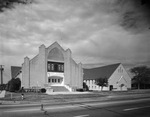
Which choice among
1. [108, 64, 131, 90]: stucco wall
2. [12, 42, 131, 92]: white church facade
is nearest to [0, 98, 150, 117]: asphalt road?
[12, 42, 131, 92]: white church facade

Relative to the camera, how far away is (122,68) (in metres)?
53.2

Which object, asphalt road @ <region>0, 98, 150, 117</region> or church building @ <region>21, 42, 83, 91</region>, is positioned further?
church building @ <region>21, 42, 83, 91</region>

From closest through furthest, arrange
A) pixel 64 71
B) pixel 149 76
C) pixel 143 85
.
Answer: pixel 64 71 → pixel 149 76 → pixel 143 85

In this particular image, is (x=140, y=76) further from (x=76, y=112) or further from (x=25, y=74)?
(x=76, y=112)

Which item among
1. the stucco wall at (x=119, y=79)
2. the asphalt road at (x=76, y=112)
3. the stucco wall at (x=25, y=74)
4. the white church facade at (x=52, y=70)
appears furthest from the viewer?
the stucco wall at (x=119, y=79)

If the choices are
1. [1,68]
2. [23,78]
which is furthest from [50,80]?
[1,68]

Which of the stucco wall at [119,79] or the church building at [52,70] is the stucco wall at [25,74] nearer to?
the church building at [52,70]

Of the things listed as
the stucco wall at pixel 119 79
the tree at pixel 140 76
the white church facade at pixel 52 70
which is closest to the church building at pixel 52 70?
the white church facade at pixel 52 70

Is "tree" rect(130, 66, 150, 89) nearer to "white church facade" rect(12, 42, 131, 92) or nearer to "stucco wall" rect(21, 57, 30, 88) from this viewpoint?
"white church facade" rect(12, 42, 131, 92)

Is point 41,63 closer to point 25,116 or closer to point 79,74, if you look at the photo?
point 79,74

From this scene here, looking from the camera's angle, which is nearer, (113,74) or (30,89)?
(30,89)

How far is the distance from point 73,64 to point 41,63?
9194mm

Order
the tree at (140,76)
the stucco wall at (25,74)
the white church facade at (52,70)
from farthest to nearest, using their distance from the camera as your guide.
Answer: the tree at (140,76) < the white church facade at (52,70) < the stucco wall at (25,74)

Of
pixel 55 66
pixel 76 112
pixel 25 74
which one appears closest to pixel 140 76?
pixel 55 66
